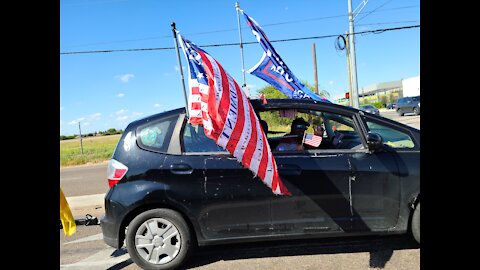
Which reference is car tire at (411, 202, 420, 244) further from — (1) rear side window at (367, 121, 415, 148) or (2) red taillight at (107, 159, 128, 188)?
(2) red taillight at (107, 159, 128, 188)

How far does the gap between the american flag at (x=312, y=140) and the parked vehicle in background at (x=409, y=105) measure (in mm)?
28648

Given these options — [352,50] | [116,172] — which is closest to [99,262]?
[116,172]

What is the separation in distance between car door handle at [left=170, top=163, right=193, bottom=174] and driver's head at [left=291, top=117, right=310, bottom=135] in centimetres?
156

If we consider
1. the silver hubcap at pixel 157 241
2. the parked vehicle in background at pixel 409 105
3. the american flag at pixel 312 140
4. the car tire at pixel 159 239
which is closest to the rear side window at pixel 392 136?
the american flag at pixel 312 140

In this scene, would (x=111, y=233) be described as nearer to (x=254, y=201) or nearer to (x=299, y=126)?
(x=254, y=201)

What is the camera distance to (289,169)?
328 centimetres

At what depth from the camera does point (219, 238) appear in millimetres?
3287

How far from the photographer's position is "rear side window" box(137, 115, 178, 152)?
11.3 ft

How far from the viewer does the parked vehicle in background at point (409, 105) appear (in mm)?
29016

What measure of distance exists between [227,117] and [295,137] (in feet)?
4.44

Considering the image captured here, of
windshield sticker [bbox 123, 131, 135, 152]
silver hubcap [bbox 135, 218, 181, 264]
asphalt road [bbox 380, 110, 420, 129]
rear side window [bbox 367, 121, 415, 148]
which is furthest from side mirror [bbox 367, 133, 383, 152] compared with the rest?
asphalt road [bbox 380, 110, 420, 129]

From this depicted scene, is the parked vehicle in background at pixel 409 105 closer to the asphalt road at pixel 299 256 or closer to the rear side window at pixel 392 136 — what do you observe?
the rear side window at pixel 392 136
